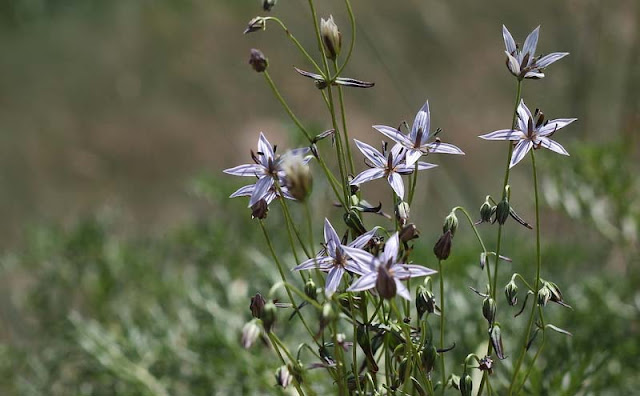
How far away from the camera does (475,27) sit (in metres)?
2.49

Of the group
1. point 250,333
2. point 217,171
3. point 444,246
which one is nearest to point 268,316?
point 250,333

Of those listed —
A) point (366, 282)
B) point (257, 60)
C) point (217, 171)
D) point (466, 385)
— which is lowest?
point (217, 171)

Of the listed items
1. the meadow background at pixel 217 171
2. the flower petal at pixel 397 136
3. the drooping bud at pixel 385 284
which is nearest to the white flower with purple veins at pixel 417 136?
the flower petal at pixel 397 136

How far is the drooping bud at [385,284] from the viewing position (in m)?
0.41

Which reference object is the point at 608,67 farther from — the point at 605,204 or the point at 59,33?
the point at 59,33

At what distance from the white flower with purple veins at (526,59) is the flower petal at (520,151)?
0.13 feet

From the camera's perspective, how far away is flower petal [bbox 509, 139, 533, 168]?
0.48 metres

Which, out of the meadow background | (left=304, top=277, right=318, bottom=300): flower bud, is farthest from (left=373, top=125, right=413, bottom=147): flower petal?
the meadow background

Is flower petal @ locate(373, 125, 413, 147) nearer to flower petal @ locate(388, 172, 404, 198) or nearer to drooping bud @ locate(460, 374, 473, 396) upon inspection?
flower petal @ locate(388, 172, 404, 198)

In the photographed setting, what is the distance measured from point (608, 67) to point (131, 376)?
1.69 meters

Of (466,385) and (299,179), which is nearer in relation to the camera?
(299,179)

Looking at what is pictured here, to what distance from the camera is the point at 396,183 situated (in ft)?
1.60

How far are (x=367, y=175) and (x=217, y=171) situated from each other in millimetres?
1764

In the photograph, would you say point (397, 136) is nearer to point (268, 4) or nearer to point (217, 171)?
point (268, 4)
